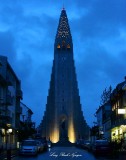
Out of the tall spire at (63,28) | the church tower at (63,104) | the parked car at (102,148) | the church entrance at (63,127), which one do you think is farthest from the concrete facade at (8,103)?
the tall spire at (63,28)

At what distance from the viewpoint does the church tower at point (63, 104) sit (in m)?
161

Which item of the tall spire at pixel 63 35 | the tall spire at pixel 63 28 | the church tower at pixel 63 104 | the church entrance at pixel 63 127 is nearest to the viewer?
the church entrance at pixel 63 127

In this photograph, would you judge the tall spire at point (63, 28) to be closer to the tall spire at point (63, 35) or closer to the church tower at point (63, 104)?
the tall spire at point (63, 35)

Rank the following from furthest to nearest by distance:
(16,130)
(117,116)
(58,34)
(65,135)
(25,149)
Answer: (58,34)
(65,135)
(16,130)
(117,116)
(25,149)

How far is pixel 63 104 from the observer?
163875 mm

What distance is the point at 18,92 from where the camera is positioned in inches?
3526

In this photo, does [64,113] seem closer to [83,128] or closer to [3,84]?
[83,128]

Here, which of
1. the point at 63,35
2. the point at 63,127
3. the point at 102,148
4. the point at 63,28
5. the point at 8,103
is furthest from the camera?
the point at 63,28

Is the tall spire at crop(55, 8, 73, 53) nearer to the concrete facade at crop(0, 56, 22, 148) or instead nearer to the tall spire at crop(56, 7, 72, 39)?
the tall spire at crop(56, 7, 72, 39)

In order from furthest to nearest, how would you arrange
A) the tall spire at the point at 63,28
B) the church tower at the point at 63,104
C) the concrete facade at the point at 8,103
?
the tall spire at the point at 63,28
the church tower at the point at 63,104
the concrete facade at the point at 8,103

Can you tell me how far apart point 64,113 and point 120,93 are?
98.8 m

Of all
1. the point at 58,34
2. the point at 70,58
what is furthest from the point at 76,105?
the point at 58,34

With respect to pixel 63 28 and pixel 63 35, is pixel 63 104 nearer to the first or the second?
pixel 63 35

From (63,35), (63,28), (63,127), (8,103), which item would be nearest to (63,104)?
(63,127)
